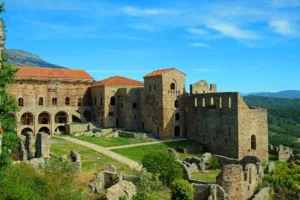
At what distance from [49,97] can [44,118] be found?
12.3 feet

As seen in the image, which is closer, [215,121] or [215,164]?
[215,164]

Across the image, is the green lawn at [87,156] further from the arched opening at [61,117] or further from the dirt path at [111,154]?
the arched opening at [61,117]

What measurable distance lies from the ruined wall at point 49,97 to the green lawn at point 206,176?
111 ft

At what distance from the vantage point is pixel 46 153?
32719 mm

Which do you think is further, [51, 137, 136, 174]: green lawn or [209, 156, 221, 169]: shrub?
[209, 156, 221, 169]: shrub

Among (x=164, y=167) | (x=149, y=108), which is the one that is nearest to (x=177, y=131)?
(x=149, y=108)

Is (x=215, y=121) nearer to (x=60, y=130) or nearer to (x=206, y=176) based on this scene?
(x=206, y=176)

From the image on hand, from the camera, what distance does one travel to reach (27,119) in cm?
6275

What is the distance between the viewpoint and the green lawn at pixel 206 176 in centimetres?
3272

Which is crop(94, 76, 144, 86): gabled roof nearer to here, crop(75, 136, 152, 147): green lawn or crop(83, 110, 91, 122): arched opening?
crop(83, 110, 91, 122): arched opening

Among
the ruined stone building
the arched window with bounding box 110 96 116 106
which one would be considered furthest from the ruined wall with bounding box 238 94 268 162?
the arched window with bounding box 110 96 116 106

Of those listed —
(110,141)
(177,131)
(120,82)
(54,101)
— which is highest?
(120,82)

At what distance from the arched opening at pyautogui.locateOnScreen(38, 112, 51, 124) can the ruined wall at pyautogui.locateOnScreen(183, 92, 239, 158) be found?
24.4 meters

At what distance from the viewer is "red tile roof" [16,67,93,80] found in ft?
207
